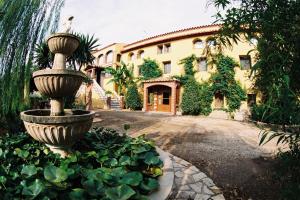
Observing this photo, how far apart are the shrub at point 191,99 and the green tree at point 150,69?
3.89m

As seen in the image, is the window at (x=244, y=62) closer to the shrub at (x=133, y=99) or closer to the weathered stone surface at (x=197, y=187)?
the shrub at (x=133, y=99)

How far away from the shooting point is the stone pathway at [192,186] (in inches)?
150

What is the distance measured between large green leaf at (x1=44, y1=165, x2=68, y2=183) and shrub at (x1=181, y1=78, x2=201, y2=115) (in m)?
15.5

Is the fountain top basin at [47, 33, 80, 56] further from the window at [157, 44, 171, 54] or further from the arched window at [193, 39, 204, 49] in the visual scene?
the window at [157, 44, 171, 54]

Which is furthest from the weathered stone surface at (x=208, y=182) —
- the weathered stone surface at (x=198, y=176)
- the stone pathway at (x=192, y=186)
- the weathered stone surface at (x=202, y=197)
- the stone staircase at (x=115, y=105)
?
the stone staircase at (x=115, y=105)

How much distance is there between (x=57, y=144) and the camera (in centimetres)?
388

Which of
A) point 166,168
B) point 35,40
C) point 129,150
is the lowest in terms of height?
point 166,168

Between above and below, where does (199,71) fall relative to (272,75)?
above

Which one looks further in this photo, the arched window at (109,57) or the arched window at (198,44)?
the arched window at (109,57)

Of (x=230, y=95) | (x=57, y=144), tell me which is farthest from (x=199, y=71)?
(x=57, y=144)

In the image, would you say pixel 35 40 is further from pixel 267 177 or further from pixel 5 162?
pixel 267 177

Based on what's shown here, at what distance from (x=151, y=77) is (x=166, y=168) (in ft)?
57.6

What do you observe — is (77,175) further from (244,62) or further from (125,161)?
(244,62)

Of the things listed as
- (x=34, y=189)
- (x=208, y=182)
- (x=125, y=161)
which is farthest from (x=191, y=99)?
(x=34, y=189)
